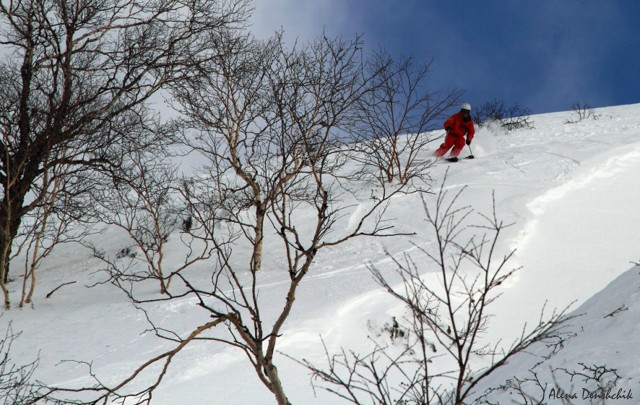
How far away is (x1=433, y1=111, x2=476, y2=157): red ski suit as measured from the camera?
16.4 m

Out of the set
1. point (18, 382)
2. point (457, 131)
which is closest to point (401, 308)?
point (18, 382)

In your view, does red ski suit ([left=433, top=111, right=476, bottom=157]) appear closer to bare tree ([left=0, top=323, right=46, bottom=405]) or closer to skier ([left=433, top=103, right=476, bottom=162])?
skier ([left=433, top=103, right=476, bottom=162])

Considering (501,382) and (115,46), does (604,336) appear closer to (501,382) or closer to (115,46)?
(501,382)

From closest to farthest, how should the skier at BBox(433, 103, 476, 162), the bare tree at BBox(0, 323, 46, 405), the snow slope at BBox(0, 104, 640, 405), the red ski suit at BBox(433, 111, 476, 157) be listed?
1. the snow slope at BBox(0, 104, 640, 405)
2. the bare tree at BBox(0, 323, 46, 405)
3. the skier at BBox(433, 103, 476, 162)
4. the red ski suit at BBox(433, 111, 476, 157)

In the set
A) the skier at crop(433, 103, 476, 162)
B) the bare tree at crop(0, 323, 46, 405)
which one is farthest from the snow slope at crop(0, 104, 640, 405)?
the skier at crop(433, 103, 476, 162)

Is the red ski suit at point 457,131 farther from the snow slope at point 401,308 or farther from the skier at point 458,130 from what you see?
the snow slope at point 401,308

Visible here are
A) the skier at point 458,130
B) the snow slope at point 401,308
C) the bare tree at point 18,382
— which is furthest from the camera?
the skier at point 458,130

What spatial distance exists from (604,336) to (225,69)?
909 centimetres

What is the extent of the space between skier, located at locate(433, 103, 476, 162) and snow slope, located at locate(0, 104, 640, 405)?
1.01 m

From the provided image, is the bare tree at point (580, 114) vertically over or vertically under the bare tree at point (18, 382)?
over

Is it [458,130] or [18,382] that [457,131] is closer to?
[458,130]

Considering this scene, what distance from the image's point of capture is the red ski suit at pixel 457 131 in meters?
16.4

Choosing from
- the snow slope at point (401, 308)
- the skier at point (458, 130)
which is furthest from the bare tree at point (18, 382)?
the skier at point (458, 130)

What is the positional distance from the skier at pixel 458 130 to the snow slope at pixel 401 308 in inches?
39.6
